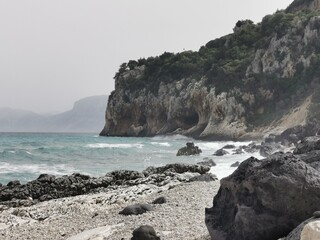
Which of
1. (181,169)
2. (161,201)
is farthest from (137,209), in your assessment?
(181,169)

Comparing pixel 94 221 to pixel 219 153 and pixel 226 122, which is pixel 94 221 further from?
pixel 226 122

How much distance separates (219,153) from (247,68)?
3807 centimetres

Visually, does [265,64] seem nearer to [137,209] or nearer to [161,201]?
[161,201]

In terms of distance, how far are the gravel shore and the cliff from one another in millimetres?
43678

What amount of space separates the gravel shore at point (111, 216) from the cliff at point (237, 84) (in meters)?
43.7

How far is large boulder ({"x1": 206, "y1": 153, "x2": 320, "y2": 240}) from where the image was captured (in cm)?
595

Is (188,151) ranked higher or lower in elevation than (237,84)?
lower

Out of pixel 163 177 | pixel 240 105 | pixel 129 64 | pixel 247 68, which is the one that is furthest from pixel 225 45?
pixel 163 177

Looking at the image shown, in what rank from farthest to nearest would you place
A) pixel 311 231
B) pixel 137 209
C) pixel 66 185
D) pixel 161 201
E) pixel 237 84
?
pixel 237 84 < pixel 66 185 < pixel 161 201 < pixel 137 209 < pixel 311 231

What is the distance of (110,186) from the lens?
54.2ft

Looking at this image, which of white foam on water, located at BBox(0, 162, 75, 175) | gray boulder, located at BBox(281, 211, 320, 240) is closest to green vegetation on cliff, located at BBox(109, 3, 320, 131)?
white foam on water, located at BBox(0, 162, 75, 175)

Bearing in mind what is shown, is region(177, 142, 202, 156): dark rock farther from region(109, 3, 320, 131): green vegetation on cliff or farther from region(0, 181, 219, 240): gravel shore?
region(109, 3, 320, 131): green vegetation on cliff

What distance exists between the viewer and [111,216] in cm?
1106

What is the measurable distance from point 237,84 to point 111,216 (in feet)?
198
